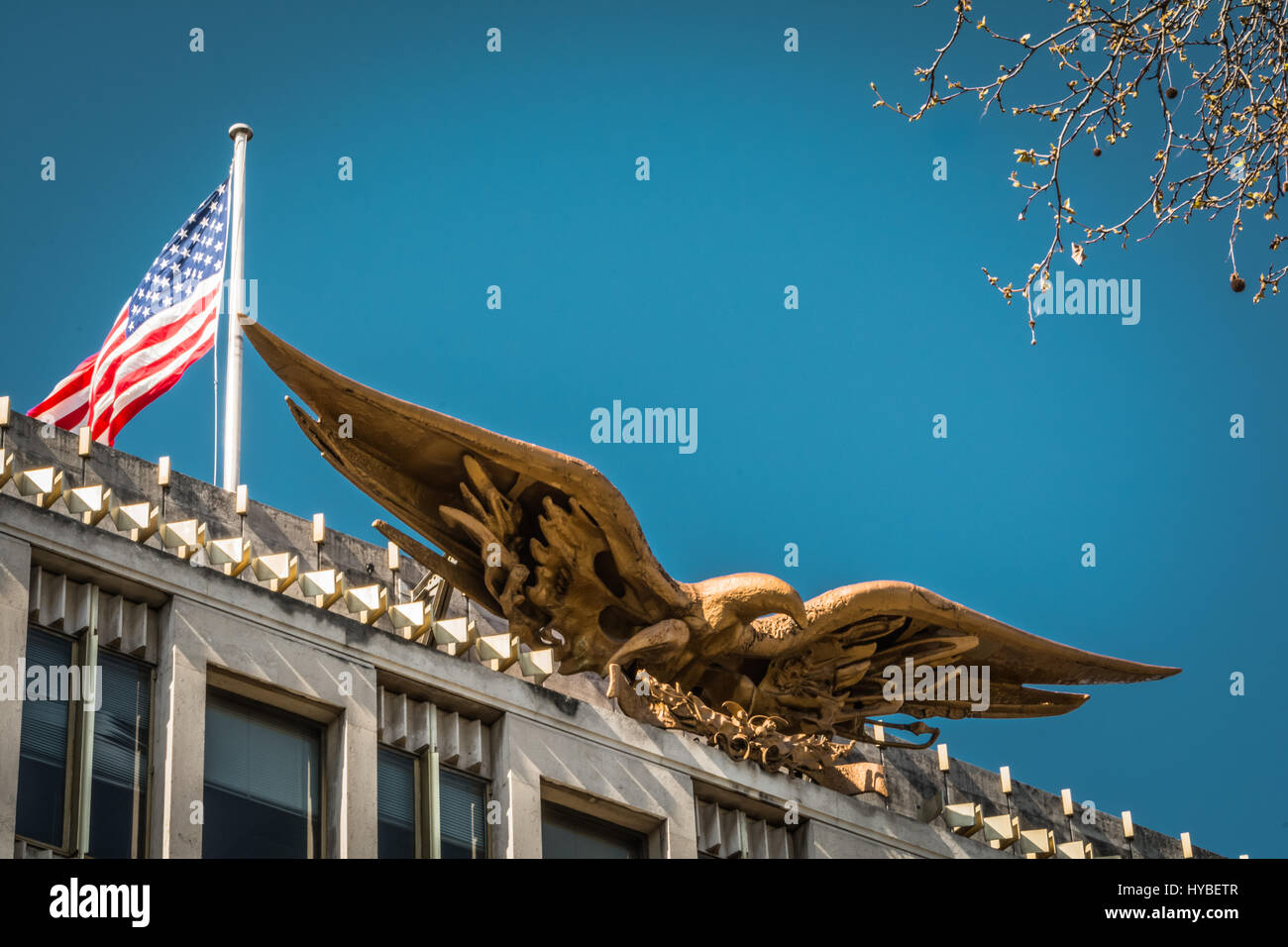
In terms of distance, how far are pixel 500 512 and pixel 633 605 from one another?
2.12m

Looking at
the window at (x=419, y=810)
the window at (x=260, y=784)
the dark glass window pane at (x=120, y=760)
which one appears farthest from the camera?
the window at (x=419, y=810)

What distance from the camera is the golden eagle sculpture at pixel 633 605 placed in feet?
97.5

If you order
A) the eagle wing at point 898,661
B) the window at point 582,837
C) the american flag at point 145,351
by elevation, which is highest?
the american flag at point 145,351

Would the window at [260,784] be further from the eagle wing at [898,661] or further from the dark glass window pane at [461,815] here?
the eagle wing at [898,661]

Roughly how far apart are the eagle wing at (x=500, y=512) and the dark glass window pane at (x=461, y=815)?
2.13 metres

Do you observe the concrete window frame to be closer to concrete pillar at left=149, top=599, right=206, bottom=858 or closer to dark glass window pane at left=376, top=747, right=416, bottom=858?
dark glass window pane at left=376, top=747, right=416, bottom=858

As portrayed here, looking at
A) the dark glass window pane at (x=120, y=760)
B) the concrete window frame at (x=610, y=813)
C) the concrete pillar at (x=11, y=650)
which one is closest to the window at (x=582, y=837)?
the concrete window frame at (x=610, y=813)

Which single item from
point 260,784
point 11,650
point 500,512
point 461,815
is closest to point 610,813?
point 461,815

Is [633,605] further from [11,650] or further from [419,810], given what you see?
[11,650]

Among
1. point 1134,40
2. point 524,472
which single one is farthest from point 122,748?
point 1134,40

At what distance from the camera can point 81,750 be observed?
26.2m

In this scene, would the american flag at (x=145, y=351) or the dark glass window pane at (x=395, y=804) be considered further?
the american flag at (x=145, y=351)

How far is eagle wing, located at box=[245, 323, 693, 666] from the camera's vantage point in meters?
29.4

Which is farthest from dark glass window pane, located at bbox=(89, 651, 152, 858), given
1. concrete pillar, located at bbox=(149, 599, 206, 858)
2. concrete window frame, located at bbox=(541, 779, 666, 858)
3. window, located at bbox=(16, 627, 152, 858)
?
concrete window frame, located at bbox=(541, 779, 666, 858)
